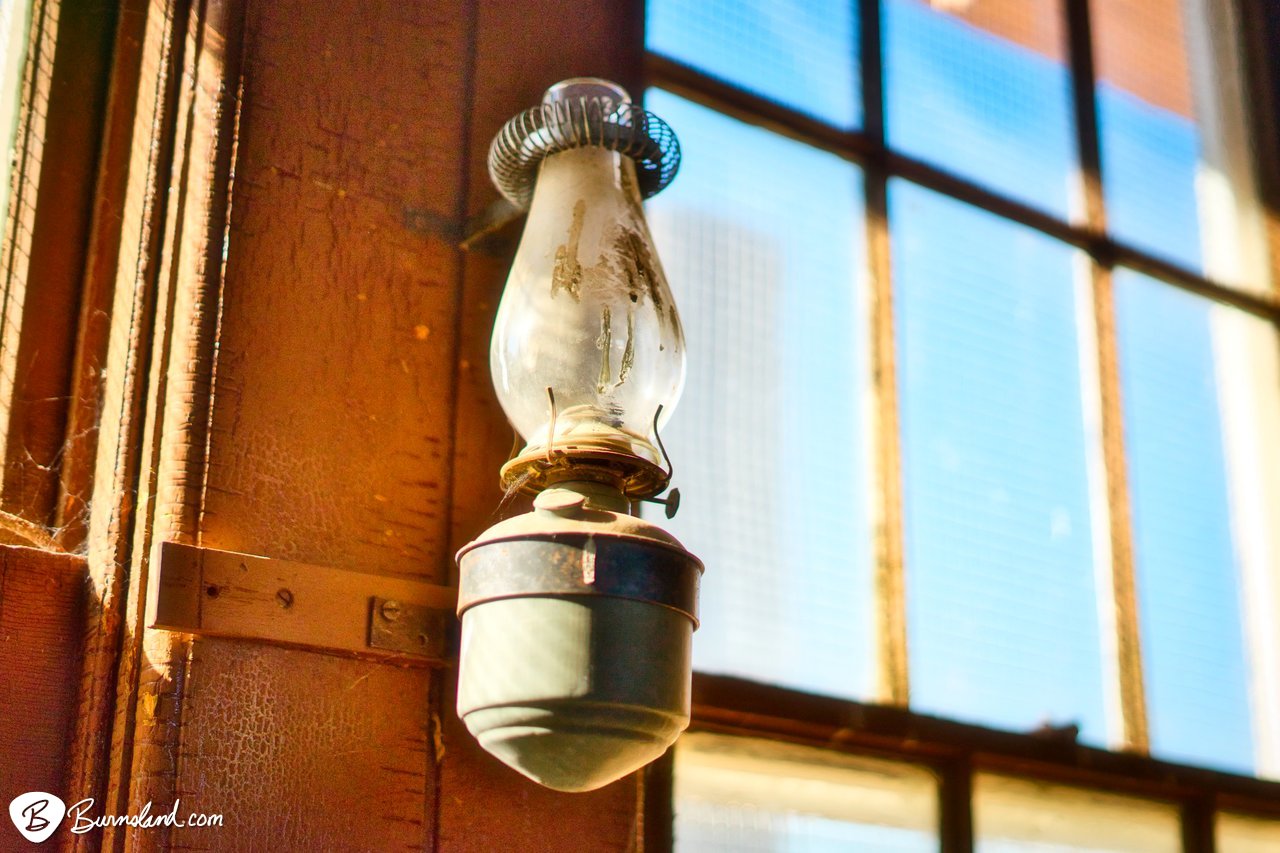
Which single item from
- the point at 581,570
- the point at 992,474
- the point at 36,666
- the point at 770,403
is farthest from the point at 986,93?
the point at 36,666

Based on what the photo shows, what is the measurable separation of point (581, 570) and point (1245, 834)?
1571 mm

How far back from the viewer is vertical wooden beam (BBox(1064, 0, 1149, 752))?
243 cm

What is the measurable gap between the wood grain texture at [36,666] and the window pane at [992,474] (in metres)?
1.17

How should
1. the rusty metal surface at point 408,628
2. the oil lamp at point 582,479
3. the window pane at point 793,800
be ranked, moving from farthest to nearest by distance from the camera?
the window pane at point 793,800 < the rusty metal surface at point 408,628 < the oil lamp at point 582,479

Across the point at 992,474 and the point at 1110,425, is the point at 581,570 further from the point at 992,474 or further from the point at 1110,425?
the point at 1110,425

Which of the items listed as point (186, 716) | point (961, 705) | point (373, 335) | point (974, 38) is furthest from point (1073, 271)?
point (186, 716)

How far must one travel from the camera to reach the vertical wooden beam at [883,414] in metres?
2.20

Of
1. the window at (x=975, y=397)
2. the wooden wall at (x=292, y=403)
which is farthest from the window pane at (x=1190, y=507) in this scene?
the wooden wall at (x=292, y=403)

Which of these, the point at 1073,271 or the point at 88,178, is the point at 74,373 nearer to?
the point at 88,178

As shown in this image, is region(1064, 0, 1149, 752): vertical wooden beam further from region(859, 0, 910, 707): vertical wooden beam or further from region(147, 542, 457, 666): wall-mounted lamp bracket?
region(147, 542, 457, 666): wall-mounted lamp bracket

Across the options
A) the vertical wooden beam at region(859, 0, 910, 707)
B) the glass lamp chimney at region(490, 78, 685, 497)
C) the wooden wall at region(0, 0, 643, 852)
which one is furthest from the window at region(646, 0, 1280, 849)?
the glass lamp chimney at region(490, 78, 685, 497)

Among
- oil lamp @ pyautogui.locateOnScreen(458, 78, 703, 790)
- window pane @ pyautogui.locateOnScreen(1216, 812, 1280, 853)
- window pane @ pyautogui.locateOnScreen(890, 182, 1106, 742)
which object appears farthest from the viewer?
window pane @ pyautogui.locateOnScreen(1216, 812, 1280, 853)

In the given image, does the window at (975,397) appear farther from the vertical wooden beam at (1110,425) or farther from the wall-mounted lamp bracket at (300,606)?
the wall-mounted lamp bracket at (300,606)

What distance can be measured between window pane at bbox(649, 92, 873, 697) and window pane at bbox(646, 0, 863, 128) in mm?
86
